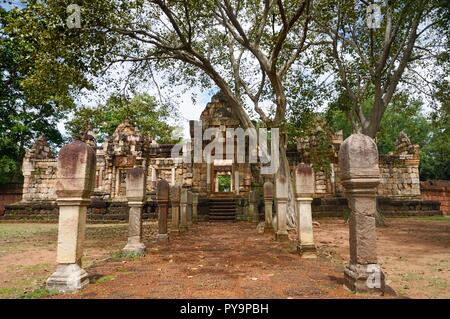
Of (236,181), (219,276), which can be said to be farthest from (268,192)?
(236,181)

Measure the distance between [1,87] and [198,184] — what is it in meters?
14.4

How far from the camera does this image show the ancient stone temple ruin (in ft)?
58.1

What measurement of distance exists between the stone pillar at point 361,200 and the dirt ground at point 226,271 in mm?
345

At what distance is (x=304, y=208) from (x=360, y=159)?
8.18 ft

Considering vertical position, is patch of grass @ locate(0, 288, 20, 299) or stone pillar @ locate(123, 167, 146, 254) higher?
stone pillar @ locate(123, 167, 146, 254)

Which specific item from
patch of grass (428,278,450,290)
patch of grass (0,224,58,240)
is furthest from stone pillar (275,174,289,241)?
patch of grass (0,224,58,240)

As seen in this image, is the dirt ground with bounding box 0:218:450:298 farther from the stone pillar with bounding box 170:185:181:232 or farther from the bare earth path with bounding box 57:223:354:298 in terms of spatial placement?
the stone pillar with bounding box 170:185:181:232

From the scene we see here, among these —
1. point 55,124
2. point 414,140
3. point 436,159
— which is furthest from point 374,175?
point 414,140

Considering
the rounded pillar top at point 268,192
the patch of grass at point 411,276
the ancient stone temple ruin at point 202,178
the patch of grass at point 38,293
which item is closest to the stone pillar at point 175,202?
the rounded pillar top at point 268,192

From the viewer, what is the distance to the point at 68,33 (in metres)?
8.82

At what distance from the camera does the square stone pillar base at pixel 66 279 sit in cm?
371

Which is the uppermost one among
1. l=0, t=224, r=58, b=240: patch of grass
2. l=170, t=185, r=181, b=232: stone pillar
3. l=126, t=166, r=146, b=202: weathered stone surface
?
l=126, t=166, r=146, b=202: weathered stone surface

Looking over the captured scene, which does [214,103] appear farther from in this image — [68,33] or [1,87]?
[1,87]

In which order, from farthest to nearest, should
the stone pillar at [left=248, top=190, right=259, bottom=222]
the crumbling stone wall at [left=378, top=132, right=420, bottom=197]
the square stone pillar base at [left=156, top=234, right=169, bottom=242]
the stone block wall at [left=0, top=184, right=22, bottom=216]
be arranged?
the stone block wall at [left=0, top=184, right=22, bottom=216] → the crumbling stone wall at [left=378, top=132, right=420, bottom=197] → the stone pillar at [left=248, top=190, right=259, bottom=222] → the square stone pillar base at [left=156, top=234, right=169, bottom=242]
